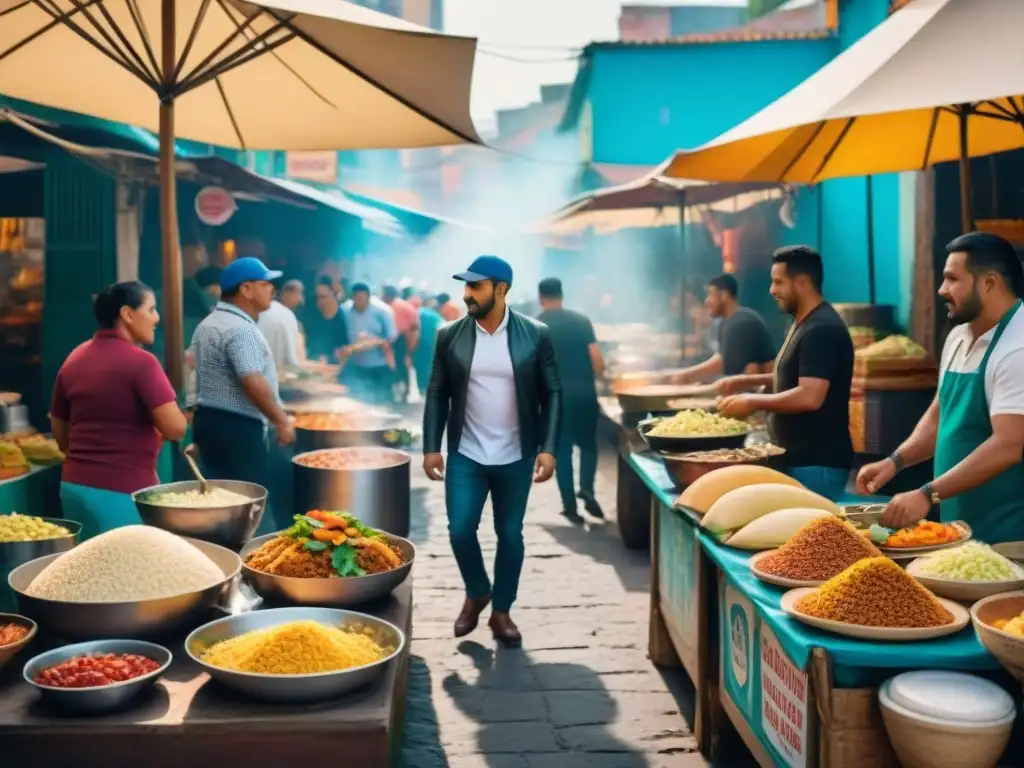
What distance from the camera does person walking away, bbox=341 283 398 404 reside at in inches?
584

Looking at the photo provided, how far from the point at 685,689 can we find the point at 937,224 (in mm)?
6236

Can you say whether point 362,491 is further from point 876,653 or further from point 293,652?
point 876,653

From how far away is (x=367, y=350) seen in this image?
14.9 meters

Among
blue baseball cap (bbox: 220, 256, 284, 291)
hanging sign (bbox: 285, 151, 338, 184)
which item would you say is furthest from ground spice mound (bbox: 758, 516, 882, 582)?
hanging sign (bbox: 285, 151, 338, 184)

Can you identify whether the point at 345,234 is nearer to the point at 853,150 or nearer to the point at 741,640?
Answer: the point at 853,150

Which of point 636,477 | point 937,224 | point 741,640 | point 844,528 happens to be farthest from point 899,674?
point 937,224

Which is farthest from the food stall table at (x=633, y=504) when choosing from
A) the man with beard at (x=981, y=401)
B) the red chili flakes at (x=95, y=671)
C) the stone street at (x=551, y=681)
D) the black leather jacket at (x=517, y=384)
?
the red chili flakes at (x=95, y=671)

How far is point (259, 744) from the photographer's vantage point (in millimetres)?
2928

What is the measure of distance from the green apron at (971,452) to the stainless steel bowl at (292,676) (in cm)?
234

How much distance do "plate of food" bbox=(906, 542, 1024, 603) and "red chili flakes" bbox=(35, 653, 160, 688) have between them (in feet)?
7.77

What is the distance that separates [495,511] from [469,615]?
632 mm

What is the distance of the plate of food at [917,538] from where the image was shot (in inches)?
151

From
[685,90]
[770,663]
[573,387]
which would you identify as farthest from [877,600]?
[685,90]

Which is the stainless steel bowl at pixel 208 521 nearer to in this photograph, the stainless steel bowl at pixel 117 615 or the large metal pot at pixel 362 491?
the stainless steel bowl at pixel 117 615
